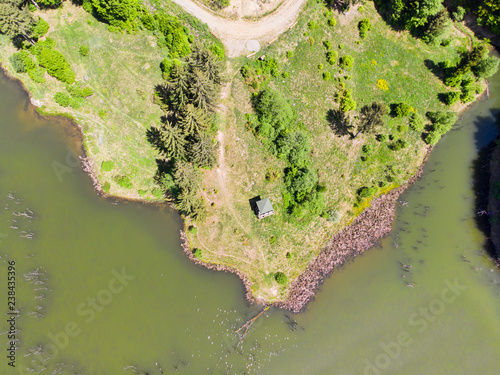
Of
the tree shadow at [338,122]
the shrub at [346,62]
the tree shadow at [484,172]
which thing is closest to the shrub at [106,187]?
the tree shadow at [338,122]

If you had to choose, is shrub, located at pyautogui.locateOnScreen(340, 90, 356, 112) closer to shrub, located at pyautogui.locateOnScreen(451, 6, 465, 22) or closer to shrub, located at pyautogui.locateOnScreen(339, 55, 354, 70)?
shrub, located at pyautogui.locateOnScreen(339, 55, 354, 70)

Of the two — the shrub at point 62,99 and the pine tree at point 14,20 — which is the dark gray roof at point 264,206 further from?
the pine tree at point 14,20

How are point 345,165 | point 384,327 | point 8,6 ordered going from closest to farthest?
1. point 8,6
2. point 384,327
3. point 345,165

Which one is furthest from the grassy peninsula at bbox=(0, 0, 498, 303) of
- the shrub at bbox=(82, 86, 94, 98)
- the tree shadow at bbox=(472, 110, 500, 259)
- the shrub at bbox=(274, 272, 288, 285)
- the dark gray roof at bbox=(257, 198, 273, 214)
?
the tree shadow at bbox=(472, 110, 500, 259)

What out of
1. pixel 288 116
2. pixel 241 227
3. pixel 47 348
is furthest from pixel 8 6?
pixel 47 348

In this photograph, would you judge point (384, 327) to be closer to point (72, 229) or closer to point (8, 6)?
point (72, 229)

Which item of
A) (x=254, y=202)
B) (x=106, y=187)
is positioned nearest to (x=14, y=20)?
(x=106, y=187)
